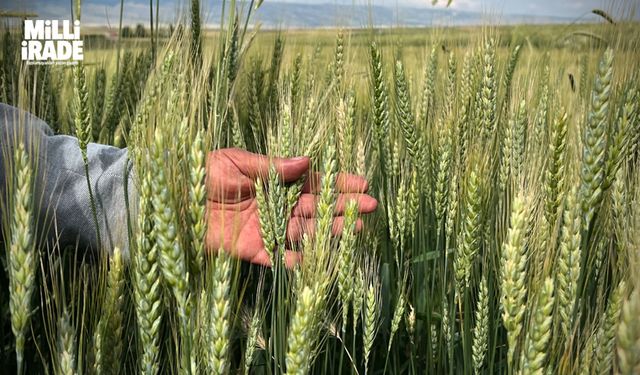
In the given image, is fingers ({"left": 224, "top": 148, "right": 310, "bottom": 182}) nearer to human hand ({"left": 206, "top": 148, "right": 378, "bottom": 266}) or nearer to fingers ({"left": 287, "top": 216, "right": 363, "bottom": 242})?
human hand ({"left": 206, "top": 148, "right": 378, "bottom": 266})

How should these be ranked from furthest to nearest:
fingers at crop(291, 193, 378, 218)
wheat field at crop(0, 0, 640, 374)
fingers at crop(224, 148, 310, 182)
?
fingers at crop(291, 193, 378, 218), fingers at crop(224, 148, 310, 182), wheat field at crop(0, 0, 640, 374)

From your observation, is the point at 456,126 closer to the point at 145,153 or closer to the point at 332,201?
the point at 332,201

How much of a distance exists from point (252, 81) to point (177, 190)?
3.61ft

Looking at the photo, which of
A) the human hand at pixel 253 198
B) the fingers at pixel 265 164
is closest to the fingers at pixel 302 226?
the human hand at pixel 253 198

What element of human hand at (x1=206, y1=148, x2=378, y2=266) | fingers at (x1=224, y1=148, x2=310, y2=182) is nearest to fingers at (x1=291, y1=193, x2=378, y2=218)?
human hand at (x1=206, y1=148, x2=378, y2=266)

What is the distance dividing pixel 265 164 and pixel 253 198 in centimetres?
29

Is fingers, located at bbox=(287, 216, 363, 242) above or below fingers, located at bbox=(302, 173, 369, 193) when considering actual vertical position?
below

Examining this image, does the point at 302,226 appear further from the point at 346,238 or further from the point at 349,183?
the point at 346,238

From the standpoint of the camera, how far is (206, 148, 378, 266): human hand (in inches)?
49.6

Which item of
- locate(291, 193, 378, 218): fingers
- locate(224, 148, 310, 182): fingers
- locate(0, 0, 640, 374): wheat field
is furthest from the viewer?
A: locate(291, 193, 378, 218): fingers

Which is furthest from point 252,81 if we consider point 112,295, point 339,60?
point 112,295

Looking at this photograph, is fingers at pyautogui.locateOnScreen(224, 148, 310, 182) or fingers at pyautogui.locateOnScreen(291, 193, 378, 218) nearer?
fingers at pyautogui.locateOnScreen(224, 148, 310, 182)

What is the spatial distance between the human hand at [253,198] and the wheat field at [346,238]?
0.15ft

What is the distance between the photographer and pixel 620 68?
1420 millimetres
